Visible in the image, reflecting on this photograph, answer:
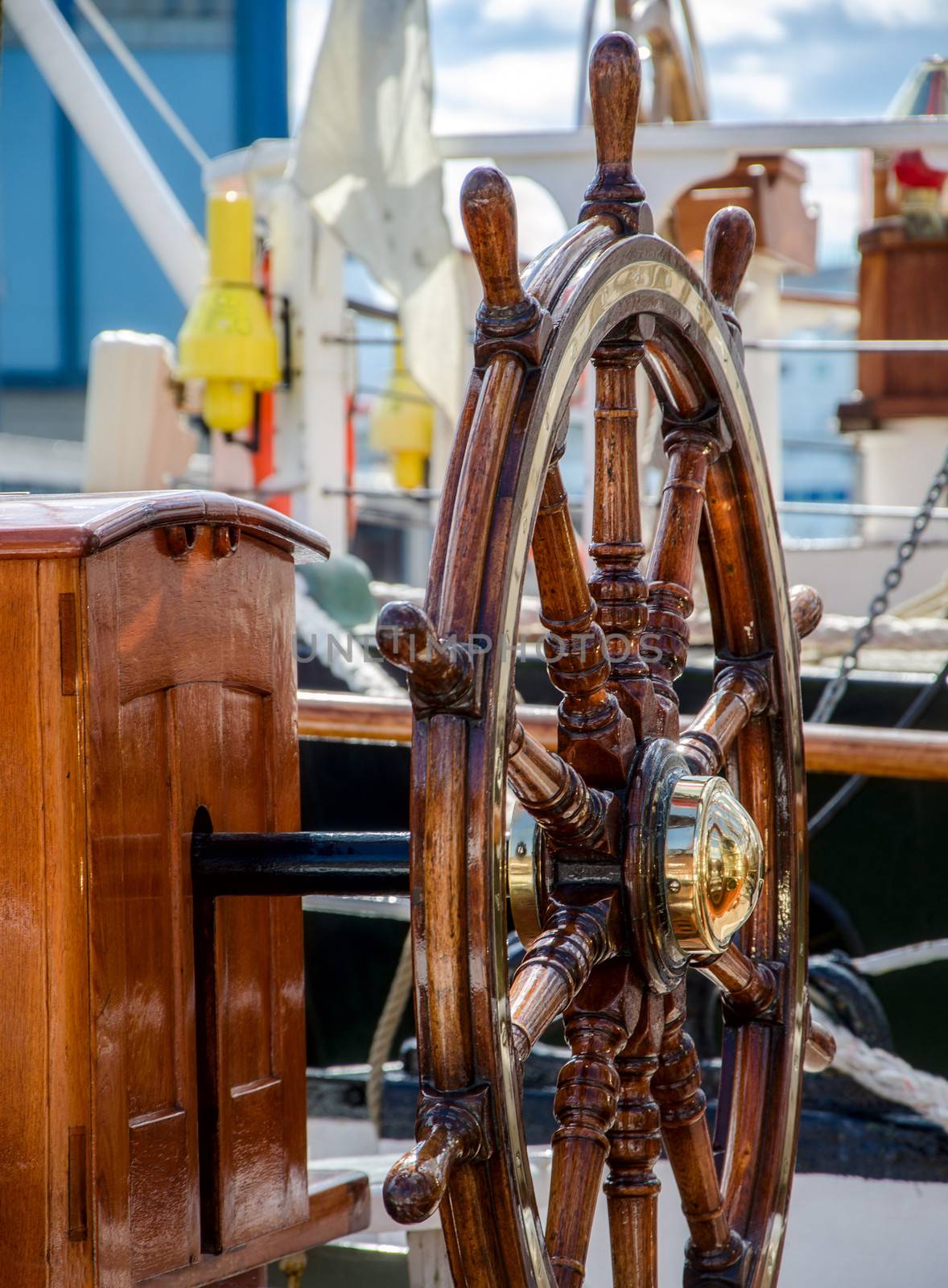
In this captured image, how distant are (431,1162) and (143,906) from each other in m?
0.27

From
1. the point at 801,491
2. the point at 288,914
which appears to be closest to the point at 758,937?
the point at 288,914

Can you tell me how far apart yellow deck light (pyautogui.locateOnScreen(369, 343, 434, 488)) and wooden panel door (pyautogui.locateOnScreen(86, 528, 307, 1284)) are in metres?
3.69

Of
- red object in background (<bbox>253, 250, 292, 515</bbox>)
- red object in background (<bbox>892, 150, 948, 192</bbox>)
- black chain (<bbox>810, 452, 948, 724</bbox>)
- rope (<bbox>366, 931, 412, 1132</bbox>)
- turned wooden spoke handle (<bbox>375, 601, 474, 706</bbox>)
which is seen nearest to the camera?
turned wooden spoke handle (<bbox>375, 601, 474, 706</bbox>)

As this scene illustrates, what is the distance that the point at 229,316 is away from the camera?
3090 mm

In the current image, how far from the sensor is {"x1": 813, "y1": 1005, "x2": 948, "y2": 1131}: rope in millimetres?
1879

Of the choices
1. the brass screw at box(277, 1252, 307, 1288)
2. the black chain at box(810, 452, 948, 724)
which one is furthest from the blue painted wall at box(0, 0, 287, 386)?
the brass screw at box(277, 1252, 307, 1288)

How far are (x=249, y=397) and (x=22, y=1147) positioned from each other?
261 centimetres

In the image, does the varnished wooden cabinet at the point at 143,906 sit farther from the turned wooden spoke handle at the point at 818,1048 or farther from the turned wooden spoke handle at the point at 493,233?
the turned wooden spoke handle at the point at 818,1048

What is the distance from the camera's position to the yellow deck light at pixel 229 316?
3100 mm

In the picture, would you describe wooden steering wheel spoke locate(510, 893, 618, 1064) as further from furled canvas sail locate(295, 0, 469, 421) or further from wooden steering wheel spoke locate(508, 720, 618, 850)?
furled canvas sail locate(295, 0, 469, 421)

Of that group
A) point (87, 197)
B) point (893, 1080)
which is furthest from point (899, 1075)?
point (87, 197)

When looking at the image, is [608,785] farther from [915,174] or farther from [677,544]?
[915,174]

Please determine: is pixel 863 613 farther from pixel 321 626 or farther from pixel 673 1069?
pixel 673 1069

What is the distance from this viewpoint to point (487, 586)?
0.75m
